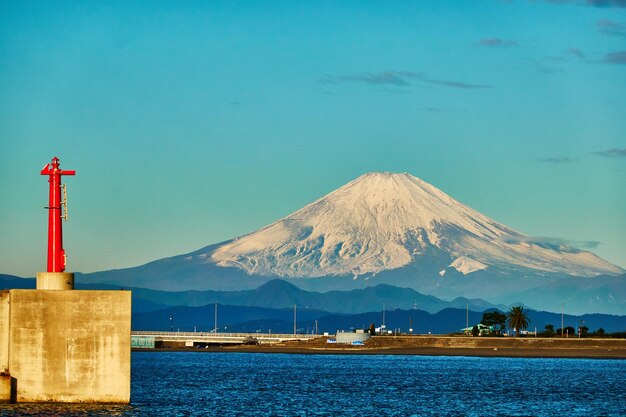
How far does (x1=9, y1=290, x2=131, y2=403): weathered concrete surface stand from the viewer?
54562mm

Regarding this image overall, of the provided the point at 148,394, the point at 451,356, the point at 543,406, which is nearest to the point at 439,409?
the point at 543,406

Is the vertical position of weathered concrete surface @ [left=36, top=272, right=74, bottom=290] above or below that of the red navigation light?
below

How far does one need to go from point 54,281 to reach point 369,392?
37.3 metres

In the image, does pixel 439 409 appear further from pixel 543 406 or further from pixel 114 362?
pixel 114 362

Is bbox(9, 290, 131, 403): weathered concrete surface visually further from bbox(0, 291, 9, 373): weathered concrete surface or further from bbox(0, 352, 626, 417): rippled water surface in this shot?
bbox(0, 352, 626, 417): rippled water surface

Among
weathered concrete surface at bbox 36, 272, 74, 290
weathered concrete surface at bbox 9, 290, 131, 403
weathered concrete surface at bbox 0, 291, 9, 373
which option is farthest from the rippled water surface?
weathered concrete surface at bbox 36, 272, 74, 290

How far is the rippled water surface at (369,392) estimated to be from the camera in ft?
231

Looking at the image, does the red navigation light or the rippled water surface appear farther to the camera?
the rippled water surface

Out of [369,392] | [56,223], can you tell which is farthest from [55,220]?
[369,392]

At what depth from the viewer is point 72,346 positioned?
54.7m

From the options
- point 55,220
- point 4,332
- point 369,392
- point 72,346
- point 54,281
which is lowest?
point 369,392

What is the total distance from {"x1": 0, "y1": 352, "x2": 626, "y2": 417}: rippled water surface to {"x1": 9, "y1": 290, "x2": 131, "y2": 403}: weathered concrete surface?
100cm

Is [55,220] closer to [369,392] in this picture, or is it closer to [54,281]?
[54,281]

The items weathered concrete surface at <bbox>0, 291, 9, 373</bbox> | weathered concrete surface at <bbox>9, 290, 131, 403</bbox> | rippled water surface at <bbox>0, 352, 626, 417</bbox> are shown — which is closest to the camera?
weathered concrete surface at <bbox>9, 290, 131, 403</bbox>
